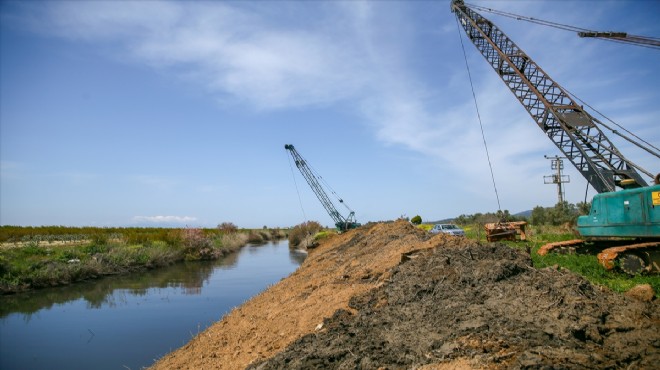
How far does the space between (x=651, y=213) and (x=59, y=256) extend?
30.4 m

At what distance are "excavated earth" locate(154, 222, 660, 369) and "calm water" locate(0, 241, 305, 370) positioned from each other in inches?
180

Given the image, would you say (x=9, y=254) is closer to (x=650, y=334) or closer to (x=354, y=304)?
(x=354, y=304)

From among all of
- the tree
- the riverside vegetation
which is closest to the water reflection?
the riverside vegetation

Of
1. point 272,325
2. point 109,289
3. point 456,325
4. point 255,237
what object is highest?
point 456,325

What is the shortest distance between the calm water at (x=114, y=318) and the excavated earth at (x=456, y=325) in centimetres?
457

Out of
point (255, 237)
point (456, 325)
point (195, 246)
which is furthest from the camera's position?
point (255, 237)

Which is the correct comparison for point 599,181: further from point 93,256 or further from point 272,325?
point 93,256

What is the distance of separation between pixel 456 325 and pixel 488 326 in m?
0.46

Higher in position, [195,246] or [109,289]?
[195,246]

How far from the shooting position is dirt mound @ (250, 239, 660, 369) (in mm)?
4551

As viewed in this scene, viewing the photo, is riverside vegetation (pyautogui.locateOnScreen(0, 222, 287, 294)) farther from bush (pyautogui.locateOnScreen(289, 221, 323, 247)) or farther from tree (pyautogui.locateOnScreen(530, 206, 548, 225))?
tree (pyautogui.locateOnScreen(530, 206, 548, 225))

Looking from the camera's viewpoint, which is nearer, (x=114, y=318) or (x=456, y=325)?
(x=456, y=325)

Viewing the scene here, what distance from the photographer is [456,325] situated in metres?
5.65

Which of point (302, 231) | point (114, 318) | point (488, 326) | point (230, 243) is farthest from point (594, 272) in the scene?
point (302, 231)
